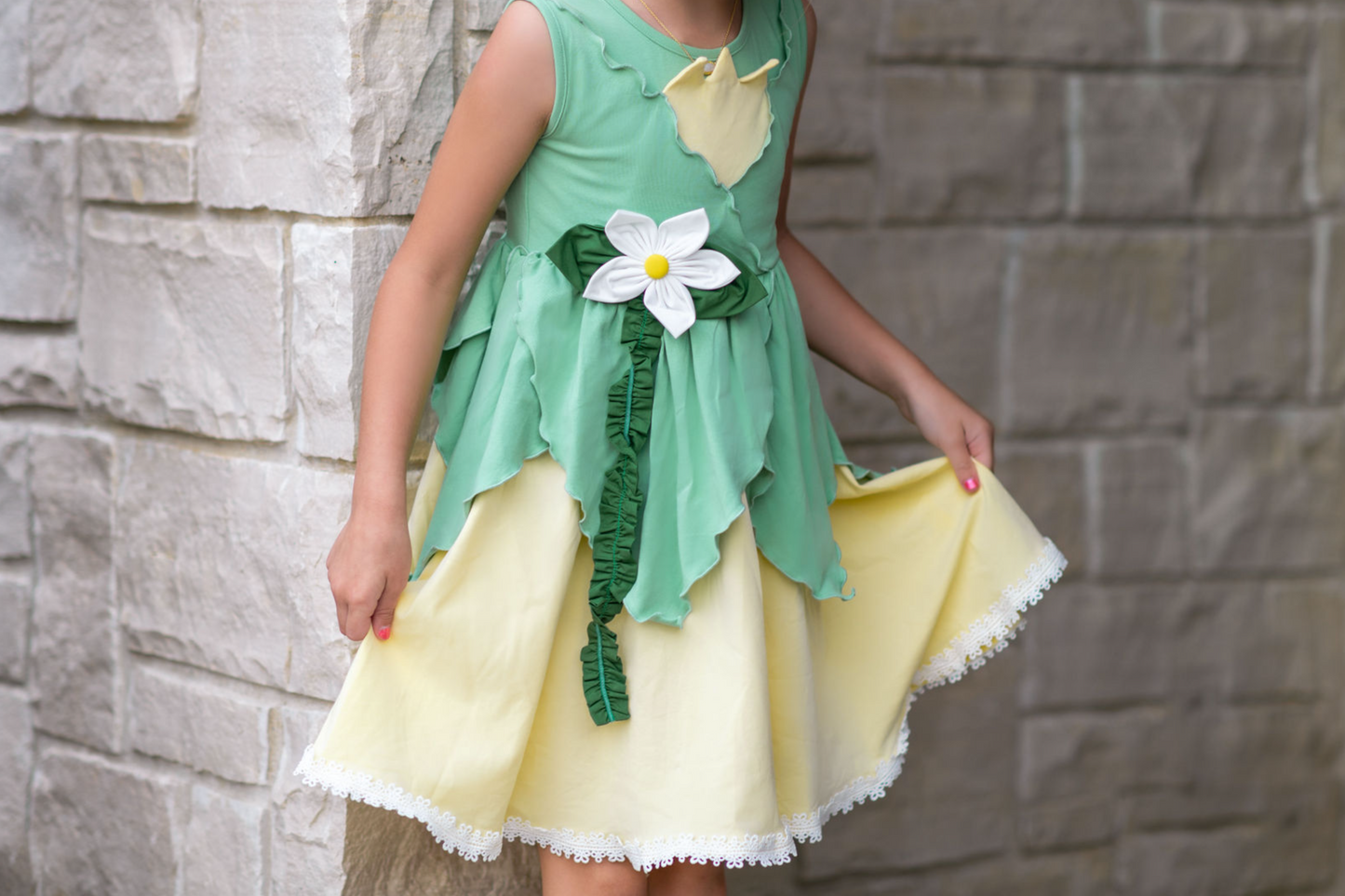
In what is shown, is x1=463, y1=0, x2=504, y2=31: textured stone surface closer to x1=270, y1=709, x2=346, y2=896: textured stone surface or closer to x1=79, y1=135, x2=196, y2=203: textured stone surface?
x1=79, y1=135, x2=196, y2=203: textured stone surface

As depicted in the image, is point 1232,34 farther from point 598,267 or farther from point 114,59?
point 114,59

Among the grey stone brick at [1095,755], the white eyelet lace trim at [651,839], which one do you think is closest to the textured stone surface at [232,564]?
the white eyelet lace trim at [651,839]

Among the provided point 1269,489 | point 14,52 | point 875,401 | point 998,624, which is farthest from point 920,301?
point 14,52

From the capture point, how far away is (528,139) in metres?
1.20

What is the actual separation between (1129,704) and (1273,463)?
0.49 meters

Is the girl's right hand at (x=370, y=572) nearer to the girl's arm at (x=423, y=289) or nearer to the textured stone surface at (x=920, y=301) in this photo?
the girl's arm at (x=423, y=289)

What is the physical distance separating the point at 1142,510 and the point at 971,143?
0.69m

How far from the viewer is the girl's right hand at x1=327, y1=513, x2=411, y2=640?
3.84ft

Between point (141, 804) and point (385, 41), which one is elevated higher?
point (385, 41)

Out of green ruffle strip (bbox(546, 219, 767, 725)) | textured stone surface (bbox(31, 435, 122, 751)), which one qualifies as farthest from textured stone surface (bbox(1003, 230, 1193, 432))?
textured stone surface (bbox(31, 435, 122, 751))

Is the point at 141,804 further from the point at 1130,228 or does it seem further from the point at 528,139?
the point at 1130,228

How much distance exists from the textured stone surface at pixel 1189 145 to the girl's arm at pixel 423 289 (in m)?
1.33

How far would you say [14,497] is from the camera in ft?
5.57

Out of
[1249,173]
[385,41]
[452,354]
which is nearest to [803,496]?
[452,354]
